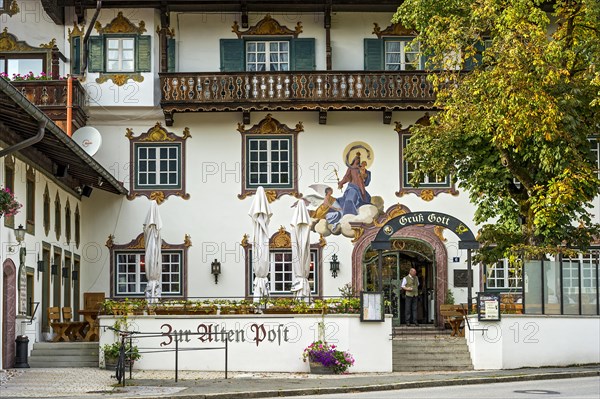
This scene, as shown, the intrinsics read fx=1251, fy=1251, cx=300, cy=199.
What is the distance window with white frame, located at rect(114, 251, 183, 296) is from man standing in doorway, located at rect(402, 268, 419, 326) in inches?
251

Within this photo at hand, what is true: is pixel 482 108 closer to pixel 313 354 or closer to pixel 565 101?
pixel 565 101

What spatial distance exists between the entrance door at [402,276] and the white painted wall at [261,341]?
8.79m

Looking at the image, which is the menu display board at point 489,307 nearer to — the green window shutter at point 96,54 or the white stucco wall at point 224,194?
the white stucco wall at point 224,194

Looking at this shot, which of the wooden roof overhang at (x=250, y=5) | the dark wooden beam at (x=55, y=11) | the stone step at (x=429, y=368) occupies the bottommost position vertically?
the stone step at (x=429, y=368)

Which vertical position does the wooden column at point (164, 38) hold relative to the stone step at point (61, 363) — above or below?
above

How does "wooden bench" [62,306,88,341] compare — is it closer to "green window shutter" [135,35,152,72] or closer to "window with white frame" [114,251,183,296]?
"window with white frame" [114,251,183,296]

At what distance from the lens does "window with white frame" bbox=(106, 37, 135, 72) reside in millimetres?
35688

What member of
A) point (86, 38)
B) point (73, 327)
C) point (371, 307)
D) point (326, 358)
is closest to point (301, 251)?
point (371, 307)

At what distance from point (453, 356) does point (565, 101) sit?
6251mm

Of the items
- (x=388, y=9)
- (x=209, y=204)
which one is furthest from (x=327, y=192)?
(x=388, y=9)

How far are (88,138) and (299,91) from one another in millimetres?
5995

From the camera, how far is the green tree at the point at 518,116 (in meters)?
27.3

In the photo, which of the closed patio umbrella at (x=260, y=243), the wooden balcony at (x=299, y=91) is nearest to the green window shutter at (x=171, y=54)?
the wooden balcony at (x=299, y=91)

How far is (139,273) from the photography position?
35.7 meters
